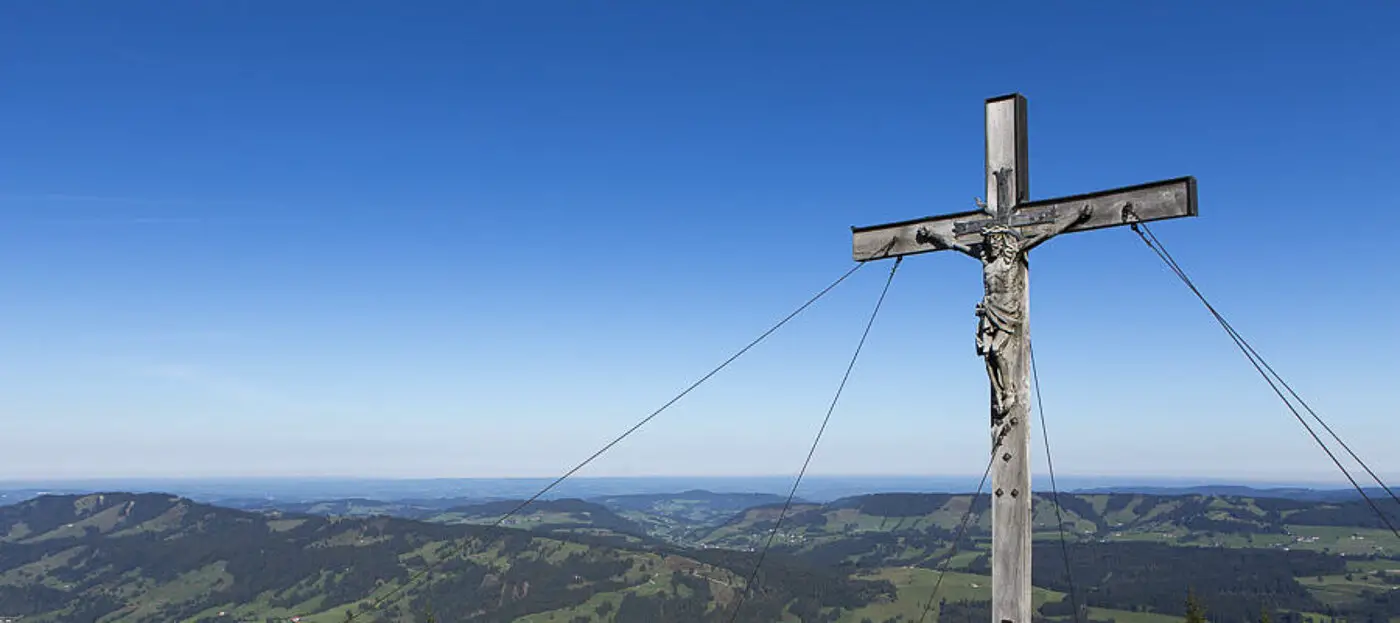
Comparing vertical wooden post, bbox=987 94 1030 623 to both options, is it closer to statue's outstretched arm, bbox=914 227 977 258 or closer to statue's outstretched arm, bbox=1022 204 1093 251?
statue's outstretched arm, bbox=1022 204 1093 251

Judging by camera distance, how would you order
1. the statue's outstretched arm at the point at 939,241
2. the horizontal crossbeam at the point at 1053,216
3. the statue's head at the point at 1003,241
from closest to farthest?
the horizontal crossbeam at the point at 1053,216
the statue's head at the point at 1003,241
the statue's outstretched arm at the point at 939,241

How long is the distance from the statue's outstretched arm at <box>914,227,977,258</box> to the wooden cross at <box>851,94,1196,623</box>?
20mm

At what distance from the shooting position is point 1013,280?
26.0ft

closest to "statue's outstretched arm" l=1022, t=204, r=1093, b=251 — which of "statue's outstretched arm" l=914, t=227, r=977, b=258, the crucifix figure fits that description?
the crucifix figure

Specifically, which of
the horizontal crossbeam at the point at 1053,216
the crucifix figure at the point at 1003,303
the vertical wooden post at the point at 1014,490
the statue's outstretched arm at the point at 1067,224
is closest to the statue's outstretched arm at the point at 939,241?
the horizontal crossbeam at the point at 1053,216

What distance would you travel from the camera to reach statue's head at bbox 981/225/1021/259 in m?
7.95

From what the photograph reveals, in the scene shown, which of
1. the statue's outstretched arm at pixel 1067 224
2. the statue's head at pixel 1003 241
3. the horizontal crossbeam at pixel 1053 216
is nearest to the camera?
the horizontal crossbeam at pixel 1053 216

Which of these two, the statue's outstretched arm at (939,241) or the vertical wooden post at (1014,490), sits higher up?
the statue's outstretched arm at (939,241)

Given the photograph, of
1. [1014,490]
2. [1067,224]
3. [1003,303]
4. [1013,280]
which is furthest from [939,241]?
[1014,490]

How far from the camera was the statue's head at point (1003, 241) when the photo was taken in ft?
26.1

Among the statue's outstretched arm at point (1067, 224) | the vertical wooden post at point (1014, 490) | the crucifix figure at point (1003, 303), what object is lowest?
the vertical wooden post at point (1014, 490)

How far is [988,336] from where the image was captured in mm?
7875

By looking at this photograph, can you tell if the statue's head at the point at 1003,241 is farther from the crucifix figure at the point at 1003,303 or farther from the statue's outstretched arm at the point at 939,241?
the statue's outstretched arm at the point at 939,241

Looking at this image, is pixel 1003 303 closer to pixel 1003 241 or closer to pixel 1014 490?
pixel 1003 241
